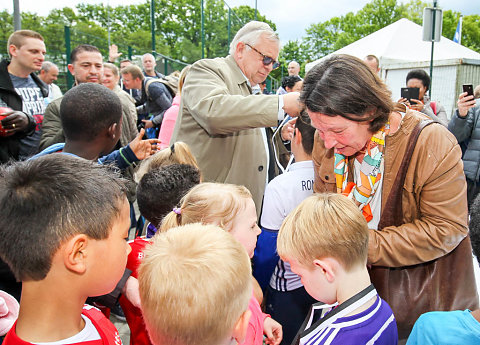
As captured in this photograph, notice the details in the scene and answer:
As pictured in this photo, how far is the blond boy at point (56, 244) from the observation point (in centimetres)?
118

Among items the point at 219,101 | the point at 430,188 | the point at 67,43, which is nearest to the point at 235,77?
the point at 219,101

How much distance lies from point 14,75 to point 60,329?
3241mm

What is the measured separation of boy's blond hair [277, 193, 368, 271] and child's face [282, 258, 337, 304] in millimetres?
26

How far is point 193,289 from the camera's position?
1099 mm

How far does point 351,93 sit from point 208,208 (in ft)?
2.74

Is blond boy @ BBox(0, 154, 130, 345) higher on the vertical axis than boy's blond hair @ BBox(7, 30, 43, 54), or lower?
lower

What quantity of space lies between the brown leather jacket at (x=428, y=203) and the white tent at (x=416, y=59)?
10.0m

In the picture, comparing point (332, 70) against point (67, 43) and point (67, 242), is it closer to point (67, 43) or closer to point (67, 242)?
point (67, 242)

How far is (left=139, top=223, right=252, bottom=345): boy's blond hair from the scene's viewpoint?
110cm

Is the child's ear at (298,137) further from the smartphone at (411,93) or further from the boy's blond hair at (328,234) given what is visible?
the smartphone at (411,93)

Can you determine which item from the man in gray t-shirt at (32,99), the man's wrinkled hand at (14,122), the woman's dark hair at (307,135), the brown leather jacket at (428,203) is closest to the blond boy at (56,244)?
the brown leather jacket at (428,203)

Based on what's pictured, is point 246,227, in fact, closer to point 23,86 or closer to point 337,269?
point 337,269

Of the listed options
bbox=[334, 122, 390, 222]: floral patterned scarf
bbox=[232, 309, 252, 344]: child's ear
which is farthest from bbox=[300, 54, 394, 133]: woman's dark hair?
bbox=[232, 309, 252, 344]: child's ear

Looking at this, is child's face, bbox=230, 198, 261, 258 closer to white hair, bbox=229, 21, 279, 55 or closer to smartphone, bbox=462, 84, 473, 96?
white hair, bbox=229, 21, 279, 55
